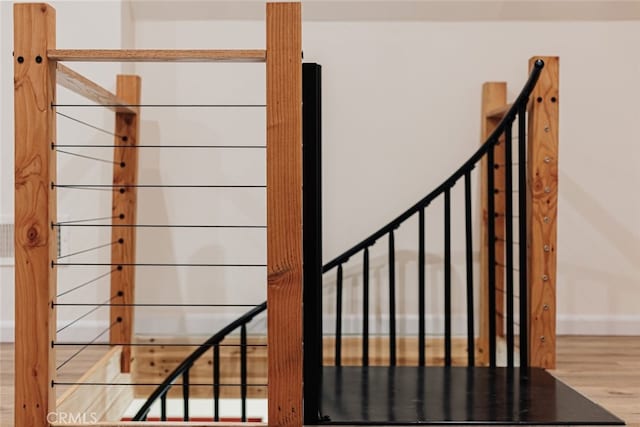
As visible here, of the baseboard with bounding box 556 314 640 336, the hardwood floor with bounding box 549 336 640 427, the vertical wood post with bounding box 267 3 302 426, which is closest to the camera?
the vertical wood post with bounding box 267 3 302 426

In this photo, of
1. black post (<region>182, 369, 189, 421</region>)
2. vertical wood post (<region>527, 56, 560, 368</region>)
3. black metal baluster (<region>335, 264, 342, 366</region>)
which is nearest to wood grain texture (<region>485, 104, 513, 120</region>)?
vertical wood post (<region>527, 56, 560, 368</region>)

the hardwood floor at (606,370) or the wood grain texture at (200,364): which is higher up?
the hardwood floor at (606,370)

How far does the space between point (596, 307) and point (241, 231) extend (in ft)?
6.58

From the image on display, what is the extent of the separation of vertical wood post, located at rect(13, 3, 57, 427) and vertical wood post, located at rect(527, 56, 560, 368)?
1.86 meters

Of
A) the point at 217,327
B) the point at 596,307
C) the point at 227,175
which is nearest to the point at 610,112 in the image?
the point at 596,307

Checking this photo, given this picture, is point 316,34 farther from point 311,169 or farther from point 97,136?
point 311,169

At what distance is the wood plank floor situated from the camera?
2568 millimetres

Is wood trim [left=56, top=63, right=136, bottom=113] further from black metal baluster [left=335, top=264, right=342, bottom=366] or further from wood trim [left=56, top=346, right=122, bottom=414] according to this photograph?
black metal baluster [left=335, top=264, right=342, bottom=366]

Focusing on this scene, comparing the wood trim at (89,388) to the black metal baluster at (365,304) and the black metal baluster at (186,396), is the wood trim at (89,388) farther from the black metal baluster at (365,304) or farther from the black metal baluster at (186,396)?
the black metal baluster at (365,304)

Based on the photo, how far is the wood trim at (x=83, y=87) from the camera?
7.37 feet

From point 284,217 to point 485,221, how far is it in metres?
1.96

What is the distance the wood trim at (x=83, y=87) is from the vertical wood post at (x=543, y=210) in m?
1.73

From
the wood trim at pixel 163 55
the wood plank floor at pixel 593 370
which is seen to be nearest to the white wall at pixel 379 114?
the wood plank floor at pixel 593 370

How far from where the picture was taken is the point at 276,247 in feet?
6.86
